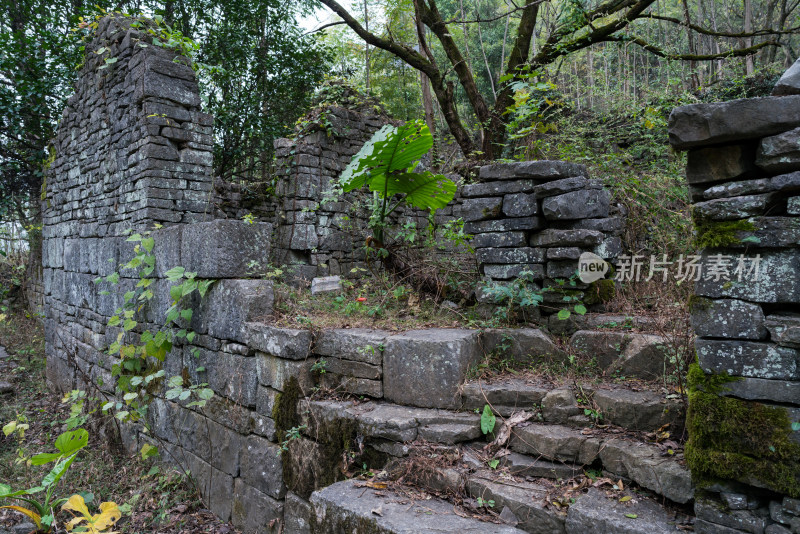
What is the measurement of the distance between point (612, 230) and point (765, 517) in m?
2.19

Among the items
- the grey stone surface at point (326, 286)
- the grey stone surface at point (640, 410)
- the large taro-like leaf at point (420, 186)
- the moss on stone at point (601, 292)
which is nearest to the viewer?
the grey stone surface at point (640, 410)

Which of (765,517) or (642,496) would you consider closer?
(765,517)

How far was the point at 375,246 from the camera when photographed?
17.2 ft

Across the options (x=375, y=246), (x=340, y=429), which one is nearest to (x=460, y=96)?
(x=375, y=246)

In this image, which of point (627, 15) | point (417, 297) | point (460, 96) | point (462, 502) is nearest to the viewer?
point (462, 502)

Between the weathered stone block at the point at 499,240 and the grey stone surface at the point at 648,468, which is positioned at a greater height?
the weathered stone block at the point at 499,240

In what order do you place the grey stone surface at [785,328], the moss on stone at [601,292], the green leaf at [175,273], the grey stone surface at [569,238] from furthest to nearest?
1. the green leaf at [175,273]
2. the moss on stone at [601,292]
3. the grey stone surface at [569,238]
4. the grey stone surface at [785,328]

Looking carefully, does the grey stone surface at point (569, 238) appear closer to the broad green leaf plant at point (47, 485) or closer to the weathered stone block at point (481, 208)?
the weathered stone block at point (481, 208)

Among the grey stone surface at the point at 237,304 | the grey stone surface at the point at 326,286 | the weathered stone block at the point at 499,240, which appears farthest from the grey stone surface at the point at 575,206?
the grey stone surface at the point at 326,286

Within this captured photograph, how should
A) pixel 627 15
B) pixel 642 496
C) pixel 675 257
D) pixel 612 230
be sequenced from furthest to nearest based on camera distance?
pixel 627 15
pixel 675 257
pixel 612 230
pixel 642 496

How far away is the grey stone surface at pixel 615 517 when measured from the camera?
2082 millimetres

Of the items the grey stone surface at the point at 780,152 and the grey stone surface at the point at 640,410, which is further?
the grey stone surface at the point at 640,410

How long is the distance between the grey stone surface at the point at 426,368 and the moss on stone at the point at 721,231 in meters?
1.58

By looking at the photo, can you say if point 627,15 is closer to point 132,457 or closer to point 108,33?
point 108,33
